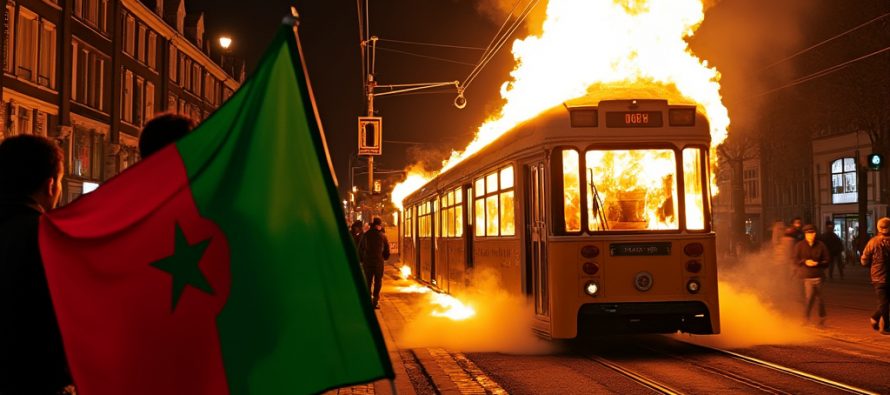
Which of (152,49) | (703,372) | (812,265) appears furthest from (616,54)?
(152,49)

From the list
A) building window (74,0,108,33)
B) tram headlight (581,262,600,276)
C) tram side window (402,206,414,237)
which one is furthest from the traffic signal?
building window (74,0,108,33)

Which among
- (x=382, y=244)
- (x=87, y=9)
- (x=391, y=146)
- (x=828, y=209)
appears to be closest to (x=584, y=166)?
(x=382, y=244)

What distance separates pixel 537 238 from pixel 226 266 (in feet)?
26.6

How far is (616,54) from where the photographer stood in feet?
47.6

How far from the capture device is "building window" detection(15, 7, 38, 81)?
2930 centimetres

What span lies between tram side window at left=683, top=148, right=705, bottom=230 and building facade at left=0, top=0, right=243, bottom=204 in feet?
75.1

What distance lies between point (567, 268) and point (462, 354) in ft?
5.70

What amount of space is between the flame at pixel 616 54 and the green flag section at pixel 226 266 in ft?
32.3

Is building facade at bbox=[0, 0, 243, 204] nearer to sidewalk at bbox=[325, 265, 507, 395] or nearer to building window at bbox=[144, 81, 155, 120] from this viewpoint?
building window at bbox=[144, 81, 155, 120]

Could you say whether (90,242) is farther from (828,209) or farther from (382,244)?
(828,209)

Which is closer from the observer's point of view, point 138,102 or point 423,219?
point 423,219

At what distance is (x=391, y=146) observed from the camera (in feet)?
378

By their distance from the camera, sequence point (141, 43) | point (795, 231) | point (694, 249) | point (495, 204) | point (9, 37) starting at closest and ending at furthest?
1. point (694, 249)
2. point (495, 204)
3. point (795, 231)
4. point (9, 37)
5. point (141, 43)

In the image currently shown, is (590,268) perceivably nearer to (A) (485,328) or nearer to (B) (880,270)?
(A) (485,328)
